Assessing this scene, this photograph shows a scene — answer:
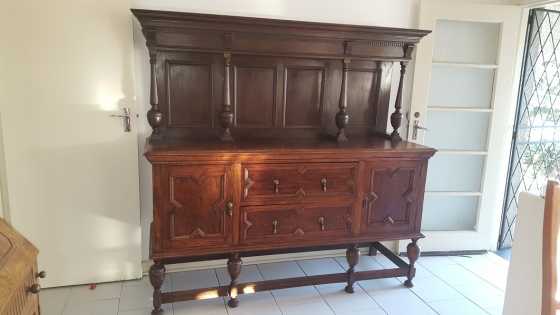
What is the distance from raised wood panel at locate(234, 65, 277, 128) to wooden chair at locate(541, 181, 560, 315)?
168 cm

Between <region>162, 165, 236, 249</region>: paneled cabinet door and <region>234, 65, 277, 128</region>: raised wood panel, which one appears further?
<region>234, 65, 277, 128</region>: raised wood panel

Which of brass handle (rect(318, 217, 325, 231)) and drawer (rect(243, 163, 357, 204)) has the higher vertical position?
drawer (rect(243, 163, 357, 204))

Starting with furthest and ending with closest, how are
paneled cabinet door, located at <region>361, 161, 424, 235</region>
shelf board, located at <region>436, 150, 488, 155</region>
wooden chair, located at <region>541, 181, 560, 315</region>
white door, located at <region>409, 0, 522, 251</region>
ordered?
shelf board, located at <region>436, 150, 488, 155</region>
white door, located at <region>409, 0, 522, 251</region>
paneled cabinet door, located at <region>361, 161, 424, 235</region>
wooden chair, located at <region>541, 181, 560, 315</region>

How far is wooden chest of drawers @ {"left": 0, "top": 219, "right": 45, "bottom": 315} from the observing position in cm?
119

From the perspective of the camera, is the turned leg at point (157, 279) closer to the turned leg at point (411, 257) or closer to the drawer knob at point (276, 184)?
the drawer knob at point (276, 184)

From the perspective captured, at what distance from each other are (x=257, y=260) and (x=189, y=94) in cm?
128

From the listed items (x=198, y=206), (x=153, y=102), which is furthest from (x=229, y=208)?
(x=153, y=102)

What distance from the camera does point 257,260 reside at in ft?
9.66

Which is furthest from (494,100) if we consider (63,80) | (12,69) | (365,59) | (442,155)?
(12,69)

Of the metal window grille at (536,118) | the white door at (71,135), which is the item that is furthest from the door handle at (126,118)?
the metal window grille at (536,118)

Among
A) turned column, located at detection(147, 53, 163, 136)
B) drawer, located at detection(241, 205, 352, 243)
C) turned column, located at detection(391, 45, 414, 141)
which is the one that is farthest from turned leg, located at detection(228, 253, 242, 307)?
turned column, located at detection(391, 45, 414, 141)

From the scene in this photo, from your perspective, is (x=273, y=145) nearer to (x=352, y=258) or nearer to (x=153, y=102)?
(x=153, y=102)

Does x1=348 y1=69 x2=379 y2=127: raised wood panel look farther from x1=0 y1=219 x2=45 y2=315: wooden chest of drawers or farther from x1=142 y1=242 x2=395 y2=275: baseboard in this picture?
x1=0 y1=219 x2=45 y2=315: wooden chest of drawers

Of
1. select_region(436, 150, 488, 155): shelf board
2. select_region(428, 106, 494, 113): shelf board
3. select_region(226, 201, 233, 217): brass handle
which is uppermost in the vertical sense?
select_region(428, 106, 494, 113): shelf board
